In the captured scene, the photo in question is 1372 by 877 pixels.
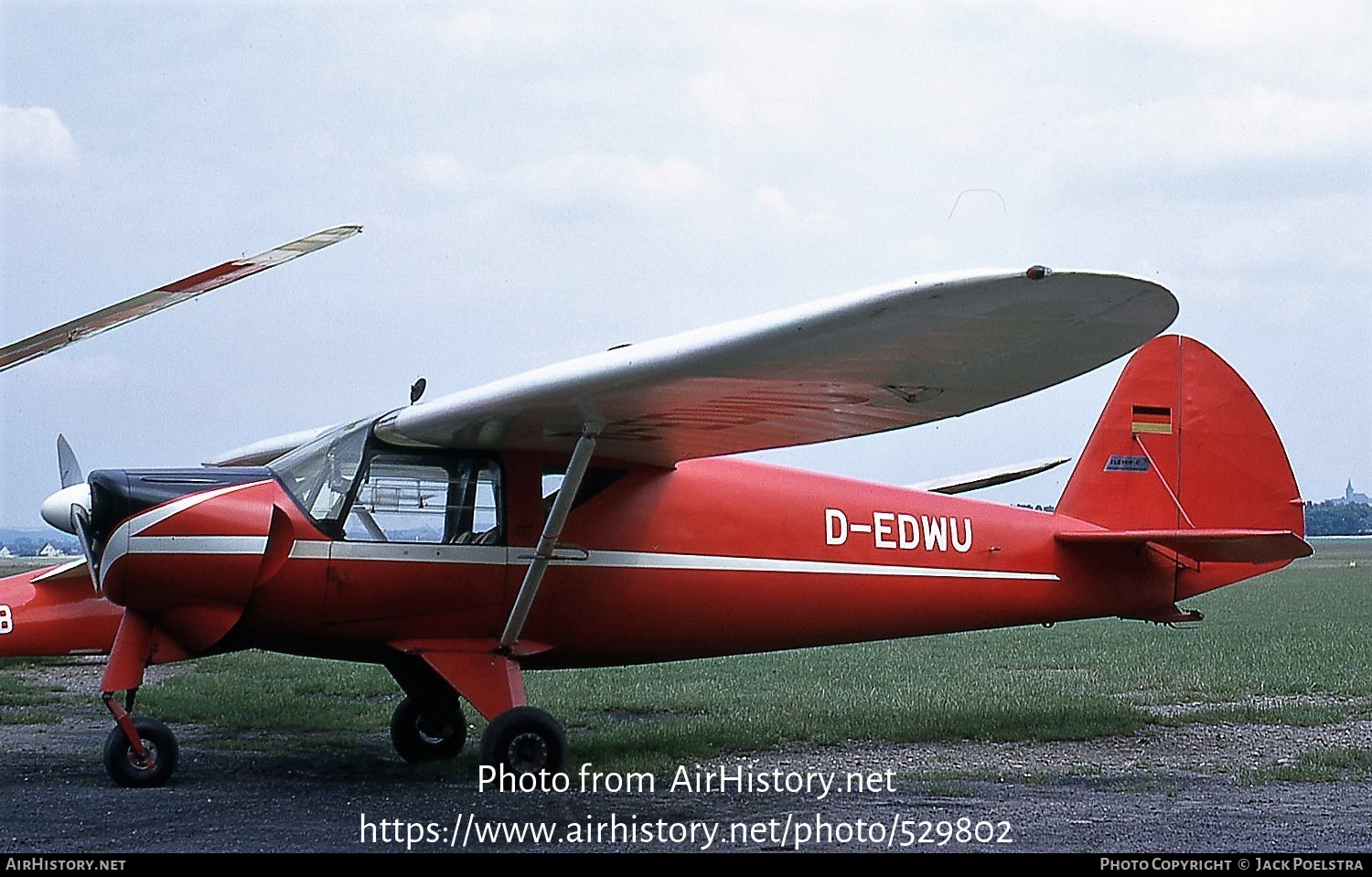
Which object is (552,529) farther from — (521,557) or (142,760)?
(142,760)

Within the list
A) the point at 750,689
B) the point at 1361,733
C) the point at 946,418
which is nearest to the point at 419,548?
the point at 946,418

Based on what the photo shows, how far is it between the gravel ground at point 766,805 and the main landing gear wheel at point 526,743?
0.22 meters

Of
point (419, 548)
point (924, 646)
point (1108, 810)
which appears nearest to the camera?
point (1108, 810)

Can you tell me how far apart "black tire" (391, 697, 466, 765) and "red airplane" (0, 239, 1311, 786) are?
0.06ft

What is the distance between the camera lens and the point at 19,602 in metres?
9.84

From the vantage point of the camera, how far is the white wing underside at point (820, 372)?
5438mm

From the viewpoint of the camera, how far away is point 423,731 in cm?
892

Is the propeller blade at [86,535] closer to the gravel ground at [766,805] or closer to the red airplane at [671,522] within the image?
the red airplane at [671,522]

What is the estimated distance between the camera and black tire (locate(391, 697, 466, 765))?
8.88 meters

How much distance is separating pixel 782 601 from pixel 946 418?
198cm

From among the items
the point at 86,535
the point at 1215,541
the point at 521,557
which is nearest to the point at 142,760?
the point at 86,535

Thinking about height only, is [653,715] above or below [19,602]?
below

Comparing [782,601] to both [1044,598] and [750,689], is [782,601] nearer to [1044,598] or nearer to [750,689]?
[1044,598]

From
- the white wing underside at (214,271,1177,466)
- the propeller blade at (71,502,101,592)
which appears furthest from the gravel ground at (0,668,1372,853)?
the white wing underside at (214,271,1177,466)
